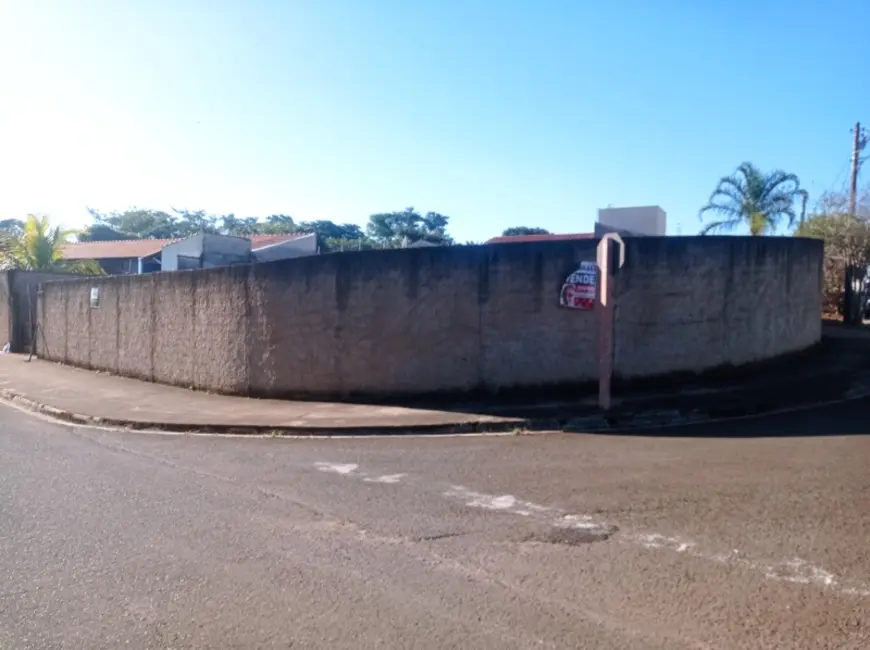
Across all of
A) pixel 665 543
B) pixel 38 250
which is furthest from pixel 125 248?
pixel 665 543

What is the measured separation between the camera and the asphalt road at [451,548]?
3.87 meters

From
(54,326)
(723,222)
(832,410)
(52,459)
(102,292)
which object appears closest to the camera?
(52,459)

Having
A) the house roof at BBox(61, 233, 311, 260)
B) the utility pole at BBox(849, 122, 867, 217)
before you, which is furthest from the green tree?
the utility pole at BBox(849, 122, 867, 217)

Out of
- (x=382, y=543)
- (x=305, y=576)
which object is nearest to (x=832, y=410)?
(x=382, y=543)

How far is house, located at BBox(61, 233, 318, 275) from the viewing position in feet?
92.2

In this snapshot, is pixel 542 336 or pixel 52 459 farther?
pixel 542 336

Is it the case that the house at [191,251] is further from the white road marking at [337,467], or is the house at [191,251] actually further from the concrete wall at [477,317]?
the white road marking at [337,467]

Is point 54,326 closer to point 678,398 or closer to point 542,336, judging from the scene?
point 542,336

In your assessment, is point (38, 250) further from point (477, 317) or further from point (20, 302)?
point (477, 317)

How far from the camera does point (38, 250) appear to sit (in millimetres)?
28078

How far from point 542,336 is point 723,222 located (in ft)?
78.1

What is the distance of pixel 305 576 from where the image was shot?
15.3 ft

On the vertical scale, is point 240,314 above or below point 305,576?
above

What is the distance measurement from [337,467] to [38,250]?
25048 mm
